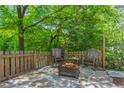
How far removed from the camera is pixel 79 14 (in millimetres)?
7887

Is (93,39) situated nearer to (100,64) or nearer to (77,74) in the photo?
(100,64)

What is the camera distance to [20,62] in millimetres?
6430

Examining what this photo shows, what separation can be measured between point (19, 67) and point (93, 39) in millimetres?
3303

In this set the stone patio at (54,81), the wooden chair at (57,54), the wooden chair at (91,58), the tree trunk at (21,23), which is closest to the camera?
the stone patio at (54,81)

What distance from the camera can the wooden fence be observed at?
221 inches

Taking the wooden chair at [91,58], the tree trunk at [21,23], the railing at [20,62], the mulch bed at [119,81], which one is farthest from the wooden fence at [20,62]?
the mulch bed at [119,81]

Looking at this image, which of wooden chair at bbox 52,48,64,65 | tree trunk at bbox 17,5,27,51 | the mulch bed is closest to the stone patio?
the mulch bed

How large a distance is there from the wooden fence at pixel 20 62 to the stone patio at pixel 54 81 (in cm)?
16

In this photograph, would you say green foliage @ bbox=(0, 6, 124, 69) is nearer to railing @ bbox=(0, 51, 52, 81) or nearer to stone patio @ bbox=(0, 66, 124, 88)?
railing @ bbox=(0, 51, 52, 81)

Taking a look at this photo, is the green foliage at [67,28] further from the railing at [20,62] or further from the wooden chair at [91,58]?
the railing at [20,62]

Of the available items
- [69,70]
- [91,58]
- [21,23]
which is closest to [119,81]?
[69,70]

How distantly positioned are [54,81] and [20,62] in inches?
43.3

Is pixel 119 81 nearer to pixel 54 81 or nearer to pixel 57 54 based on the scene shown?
pixel 54 81

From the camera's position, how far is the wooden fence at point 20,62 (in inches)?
221
